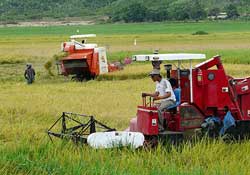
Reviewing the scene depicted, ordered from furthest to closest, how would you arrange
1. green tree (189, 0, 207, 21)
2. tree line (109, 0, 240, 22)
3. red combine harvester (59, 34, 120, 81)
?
1. green tree (189, 0, 207, 21)
2. tree line (109, 0, 240, 22)
3. red combine harvester (59, 34, 120, 81)

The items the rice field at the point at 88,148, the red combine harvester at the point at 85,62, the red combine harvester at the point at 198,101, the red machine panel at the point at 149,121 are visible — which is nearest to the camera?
the rice field at the point at 88,148

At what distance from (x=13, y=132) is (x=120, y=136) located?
2.83m

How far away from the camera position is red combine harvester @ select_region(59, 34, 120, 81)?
2466 centimetres

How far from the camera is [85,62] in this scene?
969 inches

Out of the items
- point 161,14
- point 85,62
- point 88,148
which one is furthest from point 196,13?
point 88,148

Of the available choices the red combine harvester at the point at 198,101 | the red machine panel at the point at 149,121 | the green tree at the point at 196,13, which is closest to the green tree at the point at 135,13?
the green tree at the point at 196,13

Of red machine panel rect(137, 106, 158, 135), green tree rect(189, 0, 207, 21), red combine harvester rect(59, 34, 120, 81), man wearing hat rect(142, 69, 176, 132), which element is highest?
man wearing hat rect(142, 69, 176, 132)

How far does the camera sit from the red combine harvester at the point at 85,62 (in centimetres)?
2466

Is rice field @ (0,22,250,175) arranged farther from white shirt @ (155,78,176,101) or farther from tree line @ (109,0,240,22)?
tree line @ (109,0,240,22)

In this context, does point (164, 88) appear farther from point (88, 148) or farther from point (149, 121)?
point (88, 148)

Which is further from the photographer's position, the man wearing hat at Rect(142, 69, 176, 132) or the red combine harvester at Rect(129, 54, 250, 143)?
the red combine harvester at Rect(129, 54, 250, 143)

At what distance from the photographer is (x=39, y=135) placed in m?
11.5

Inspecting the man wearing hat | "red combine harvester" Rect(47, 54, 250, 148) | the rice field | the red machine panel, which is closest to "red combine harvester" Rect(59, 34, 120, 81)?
the rice field

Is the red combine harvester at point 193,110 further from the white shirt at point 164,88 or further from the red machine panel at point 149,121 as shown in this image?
the white shirt at point 164,88
